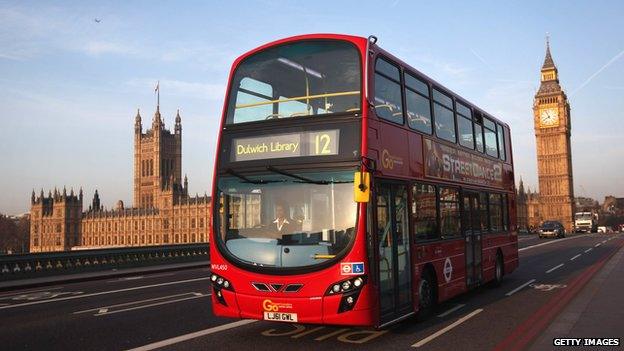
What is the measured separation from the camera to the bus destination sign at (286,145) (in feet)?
25.2

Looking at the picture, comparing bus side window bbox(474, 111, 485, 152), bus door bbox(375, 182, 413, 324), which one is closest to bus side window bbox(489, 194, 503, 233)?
bus side window bbox(474, 111, 485, 152)

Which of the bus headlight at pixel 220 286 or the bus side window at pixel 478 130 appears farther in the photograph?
the bus side window at pixel 478 130

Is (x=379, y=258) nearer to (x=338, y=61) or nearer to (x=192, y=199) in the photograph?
A: (x=338, y=61)

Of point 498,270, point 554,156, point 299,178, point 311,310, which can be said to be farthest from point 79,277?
point 554,156

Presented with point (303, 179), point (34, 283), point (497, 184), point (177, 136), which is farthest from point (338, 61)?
point (177, 136)

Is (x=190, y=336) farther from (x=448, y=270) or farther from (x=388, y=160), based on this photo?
(x=448, y=270)

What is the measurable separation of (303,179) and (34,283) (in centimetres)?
1357

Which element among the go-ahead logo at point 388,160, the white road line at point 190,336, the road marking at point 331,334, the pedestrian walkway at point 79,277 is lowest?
the pedestrian walkway at point 79,277

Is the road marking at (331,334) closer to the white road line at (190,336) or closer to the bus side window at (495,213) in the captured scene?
the white road line at (190,336)

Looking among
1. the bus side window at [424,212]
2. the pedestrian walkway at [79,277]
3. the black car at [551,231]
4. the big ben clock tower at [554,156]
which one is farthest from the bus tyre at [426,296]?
the big ben clock tower at [554,156]

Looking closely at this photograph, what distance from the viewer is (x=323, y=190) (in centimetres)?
753

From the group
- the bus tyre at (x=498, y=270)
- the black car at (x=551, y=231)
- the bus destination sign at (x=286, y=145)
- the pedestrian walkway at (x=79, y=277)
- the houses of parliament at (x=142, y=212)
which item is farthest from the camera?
the houses of parliament at (x=142, y=212)

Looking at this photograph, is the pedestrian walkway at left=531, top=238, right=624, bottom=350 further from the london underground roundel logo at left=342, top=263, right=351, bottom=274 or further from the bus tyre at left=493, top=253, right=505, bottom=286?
the london underground roundel logo at left=342, top=263, right=351, bottom=274

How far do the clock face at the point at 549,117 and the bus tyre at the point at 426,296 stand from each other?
426ft
